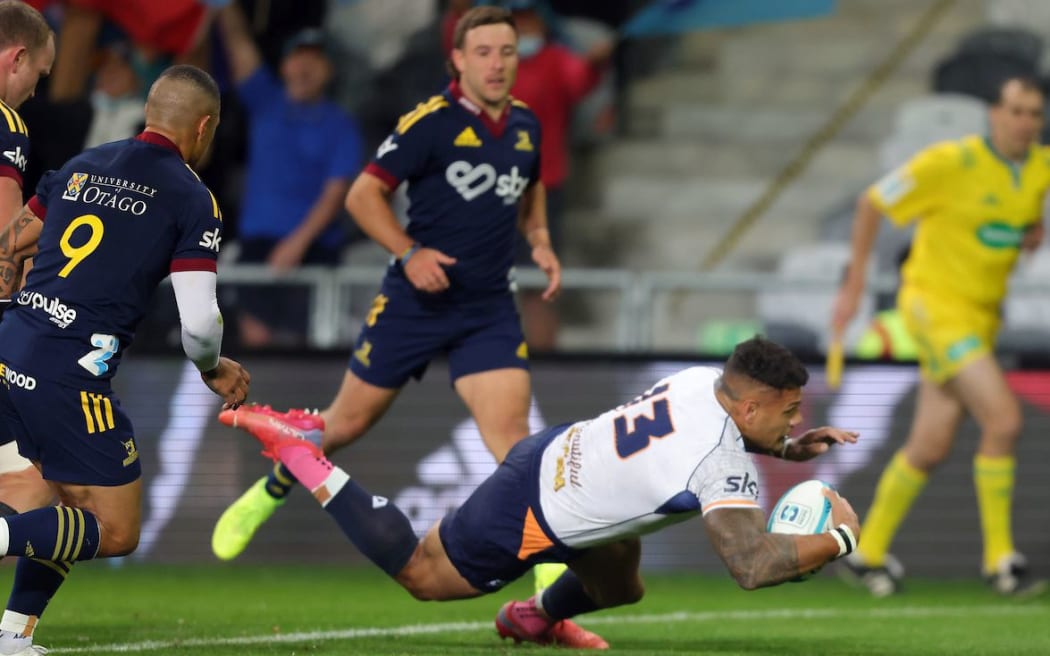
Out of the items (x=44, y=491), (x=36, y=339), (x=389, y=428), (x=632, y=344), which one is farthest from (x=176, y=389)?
(x=36, y=339)

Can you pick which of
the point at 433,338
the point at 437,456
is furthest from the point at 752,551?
the point at 437,456

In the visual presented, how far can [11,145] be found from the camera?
21.2ft

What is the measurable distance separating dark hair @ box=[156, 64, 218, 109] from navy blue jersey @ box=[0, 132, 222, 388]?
0.85 ft

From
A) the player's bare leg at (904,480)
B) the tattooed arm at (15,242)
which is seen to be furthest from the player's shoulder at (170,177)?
the player's bare leg at (904,480)

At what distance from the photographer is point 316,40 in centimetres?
1205

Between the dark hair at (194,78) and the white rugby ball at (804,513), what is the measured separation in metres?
2.34

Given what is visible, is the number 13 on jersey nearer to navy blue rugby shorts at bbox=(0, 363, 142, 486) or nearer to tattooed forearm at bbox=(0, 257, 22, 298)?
navy blue rugby shorts at bbox=(0, 363, 142, 486)

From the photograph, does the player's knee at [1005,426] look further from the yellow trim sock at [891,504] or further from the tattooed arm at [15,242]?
the tattooed arm at [15,242]

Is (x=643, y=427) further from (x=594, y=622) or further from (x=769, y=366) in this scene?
(x=594, y=622)

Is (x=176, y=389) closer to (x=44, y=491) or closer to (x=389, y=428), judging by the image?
(x=389, y=428)

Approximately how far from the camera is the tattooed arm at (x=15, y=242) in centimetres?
611

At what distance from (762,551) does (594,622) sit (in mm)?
2409

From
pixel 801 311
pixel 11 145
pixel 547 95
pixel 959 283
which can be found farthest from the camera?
pixel 547 95

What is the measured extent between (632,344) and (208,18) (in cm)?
376
